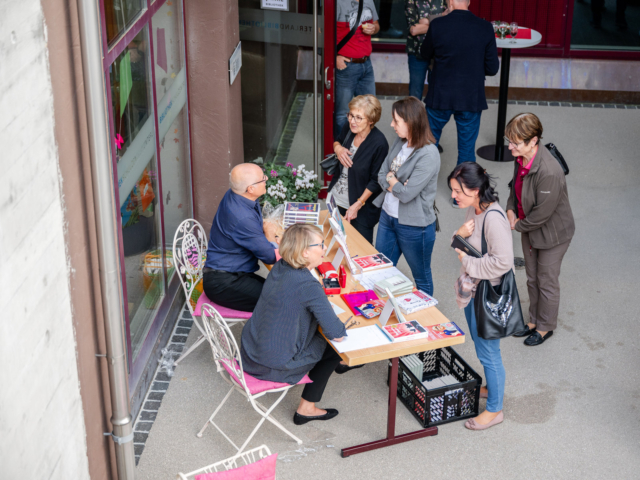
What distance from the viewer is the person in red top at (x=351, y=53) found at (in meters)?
8.02

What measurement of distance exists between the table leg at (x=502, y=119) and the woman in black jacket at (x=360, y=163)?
3.48 metres

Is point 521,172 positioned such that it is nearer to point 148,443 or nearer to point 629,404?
point 629,404

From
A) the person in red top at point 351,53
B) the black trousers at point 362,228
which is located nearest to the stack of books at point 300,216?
the black trousers at point 362,228

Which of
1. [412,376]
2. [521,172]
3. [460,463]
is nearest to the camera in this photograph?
[460,463]

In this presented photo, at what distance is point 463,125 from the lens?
814 cm

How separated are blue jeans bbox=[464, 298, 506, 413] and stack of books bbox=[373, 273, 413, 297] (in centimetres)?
41

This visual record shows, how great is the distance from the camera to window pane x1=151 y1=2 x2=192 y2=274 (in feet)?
18.6

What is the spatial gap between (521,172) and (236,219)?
6.66 feet

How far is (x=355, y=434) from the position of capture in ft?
16.2

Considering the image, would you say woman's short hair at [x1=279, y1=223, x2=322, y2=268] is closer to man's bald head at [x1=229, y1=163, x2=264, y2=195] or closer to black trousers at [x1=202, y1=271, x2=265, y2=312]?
man's bald head at [x1=229, y1=163, x2=264, y2=195]

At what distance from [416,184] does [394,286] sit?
0.84 metres

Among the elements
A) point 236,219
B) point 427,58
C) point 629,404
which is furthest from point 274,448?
point 427,58

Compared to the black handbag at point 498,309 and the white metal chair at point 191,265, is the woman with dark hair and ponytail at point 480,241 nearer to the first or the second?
the black handbag at point 498,309

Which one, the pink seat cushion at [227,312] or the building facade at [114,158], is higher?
the building facade at [114,158]
